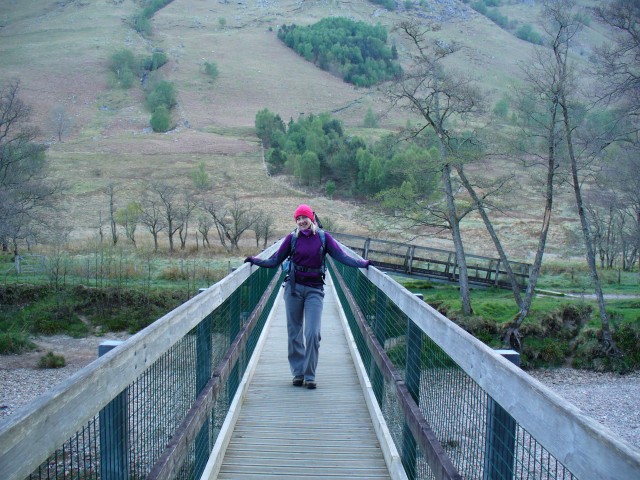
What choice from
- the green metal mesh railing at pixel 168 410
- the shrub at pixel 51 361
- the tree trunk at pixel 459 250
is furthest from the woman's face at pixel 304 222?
the shrub at pixel 51 361

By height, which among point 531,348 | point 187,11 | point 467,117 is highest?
point 187,11

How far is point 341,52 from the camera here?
152m

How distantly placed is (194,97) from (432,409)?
12159 centimetres

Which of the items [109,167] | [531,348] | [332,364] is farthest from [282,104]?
[332,364]

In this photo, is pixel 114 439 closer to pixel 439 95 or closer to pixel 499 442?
pixel 499 442

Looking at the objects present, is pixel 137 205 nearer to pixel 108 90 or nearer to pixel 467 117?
pixel 467 117

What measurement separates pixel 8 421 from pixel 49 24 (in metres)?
194

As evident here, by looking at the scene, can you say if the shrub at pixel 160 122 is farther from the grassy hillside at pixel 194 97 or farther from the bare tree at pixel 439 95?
the bare tree at pixel 439 95

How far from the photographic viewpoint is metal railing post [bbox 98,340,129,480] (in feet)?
7.90

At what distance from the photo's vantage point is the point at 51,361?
20.4m

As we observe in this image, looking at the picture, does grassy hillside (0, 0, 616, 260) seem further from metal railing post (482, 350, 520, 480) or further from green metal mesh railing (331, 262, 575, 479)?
metal railing post (482, 350, 520, 480)

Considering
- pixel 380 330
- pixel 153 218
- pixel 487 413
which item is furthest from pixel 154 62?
pixel 487 413

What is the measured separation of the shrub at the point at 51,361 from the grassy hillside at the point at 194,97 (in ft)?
40.0

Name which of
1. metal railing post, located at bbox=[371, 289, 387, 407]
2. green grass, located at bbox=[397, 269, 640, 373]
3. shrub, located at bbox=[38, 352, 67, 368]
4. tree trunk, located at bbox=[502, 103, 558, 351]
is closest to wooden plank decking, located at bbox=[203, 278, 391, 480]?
metal railing post, located at bbox=[371, 289, 387, 407]
